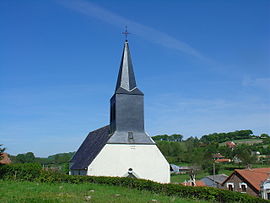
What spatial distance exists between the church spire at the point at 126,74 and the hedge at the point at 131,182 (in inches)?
359

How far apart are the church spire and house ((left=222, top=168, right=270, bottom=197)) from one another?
14554 millimetres

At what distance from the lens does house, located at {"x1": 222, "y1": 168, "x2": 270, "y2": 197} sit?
26531 mm

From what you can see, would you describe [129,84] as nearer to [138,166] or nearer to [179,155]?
[138,166]

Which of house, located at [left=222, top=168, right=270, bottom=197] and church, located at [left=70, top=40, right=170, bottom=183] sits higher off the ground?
church, located at [left=70, top=40, right=170, bottom=183]

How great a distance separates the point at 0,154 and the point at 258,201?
13.8 meters

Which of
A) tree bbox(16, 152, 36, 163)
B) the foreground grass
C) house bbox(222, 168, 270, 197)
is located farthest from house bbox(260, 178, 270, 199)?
tree bbox(16, 152, 36, 163)

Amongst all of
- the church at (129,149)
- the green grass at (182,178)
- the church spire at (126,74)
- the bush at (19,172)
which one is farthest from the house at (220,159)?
the bush at (19,172)

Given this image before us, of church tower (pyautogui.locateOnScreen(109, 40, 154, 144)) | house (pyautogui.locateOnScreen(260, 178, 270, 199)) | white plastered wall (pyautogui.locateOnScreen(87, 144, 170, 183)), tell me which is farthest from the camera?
house (pyautogui.locateOnScreen(260, 178, 270, 199))

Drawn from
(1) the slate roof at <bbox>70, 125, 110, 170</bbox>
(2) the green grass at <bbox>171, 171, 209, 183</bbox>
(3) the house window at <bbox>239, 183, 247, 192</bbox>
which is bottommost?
(2) the green grass at <bbox>171, 171, 209, 183</bbox>

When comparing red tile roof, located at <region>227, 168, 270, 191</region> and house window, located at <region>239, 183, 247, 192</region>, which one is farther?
house window, located at <region>239, 183, 247, 192</region>

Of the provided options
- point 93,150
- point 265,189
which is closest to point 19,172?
point 93,150

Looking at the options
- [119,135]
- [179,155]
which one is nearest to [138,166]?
[119,135]

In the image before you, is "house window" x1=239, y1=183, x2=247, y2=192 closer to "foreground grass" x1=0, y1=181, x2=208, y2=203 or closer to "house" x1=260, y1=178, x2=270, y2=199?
"house" x1=260, y1=178, x2=270, y2=199

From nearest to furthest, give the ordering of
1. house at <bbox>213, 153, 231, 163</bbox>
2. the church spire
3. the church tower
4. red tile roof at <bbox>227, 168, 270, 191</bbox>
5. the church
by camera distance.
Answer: the church → the church tower → the church spire → red tile roof at <bbox>227, 168, 270, 191</bbox> → house at <bbox>213, 153, 231, 163</bbox>
